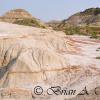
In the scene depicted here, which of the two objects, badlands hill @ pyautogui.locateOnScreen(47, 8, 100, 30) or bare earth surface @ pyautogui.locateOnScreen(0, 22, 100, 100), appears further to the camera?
badlands hill @ pyautogui.locateOnScreen(47, 8, 100, 30)

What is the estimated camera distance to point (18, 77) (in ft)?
92.6

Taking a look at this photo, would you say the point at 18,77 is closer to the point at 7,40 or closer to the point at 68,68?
the point at 68,68

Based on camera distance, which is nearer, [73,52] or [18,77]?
[18,77]

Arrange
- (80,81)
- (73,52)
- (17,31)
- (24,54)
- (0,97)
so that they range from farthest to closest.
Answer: (17,31), (73,52), (24,54), (80,81), (0,97)

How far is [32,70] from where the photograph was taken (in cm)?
2892

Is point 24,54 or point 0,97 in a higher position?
point 24,54

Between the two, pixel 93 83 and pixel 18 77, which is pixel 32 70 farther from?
pixel 93 83

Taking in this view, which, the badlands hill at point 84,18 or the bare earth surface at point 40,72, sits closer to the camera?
the bare earth surface at point 40,72

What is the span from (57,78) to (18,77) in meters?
2.63

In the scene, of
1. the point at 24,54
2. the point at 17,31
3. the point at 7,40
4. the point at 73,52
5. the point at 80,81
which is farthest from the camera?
the point at 17,31

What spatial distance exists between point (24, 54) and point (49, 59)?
72.2 inches

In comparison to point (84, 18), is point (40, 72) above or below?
below

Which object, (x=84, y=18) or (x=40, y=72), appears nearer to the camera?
(x=40, y=72)

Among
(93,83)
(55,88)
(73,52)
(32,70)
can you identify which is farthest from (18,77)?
(73,52)
